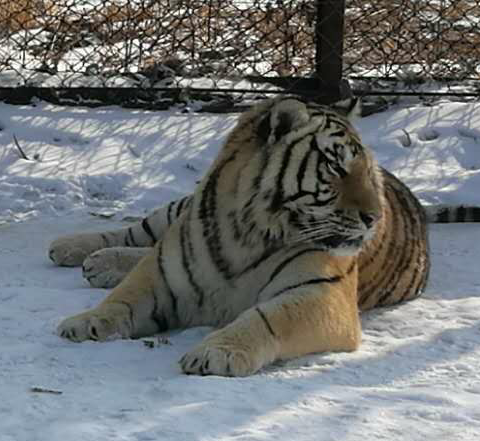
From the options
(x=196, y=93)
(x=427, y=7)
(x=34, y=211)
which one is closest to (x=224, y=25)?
(x=196, y=93)

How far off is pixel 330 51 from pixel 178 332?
2784mm

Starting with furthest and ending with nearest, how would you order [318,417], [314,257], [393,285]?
[393,285] → [314,257] → [318,417]

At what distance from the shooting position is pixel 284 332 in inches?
126

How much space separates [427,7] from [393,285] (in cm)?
290

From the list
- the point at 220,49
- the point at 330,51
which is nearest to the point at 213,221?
the point at 330,51

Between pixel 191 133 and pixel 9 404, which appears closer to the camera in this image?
pixel 9 404

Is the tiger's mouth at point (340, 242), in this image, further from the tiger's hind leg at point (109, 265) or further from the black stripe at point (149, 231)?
the black stripe at point (149, 231)

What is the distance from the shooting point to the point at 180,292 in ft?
11.9

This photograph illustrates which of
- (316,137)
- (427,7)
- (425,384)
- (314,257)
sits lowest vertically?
(425,384)

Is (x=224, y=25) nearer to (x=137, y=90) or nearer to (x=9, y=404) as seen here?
(x=137, y=90)

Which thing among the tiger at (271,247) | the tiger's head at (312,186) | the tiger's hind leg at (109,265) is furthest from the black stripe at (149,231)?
the tiger's head at (312,186)

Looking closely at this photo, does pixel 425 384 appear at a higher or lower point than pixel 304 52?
lower

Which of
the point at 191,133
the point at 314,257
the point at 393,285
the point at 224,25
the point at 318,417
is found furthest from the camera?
the point at 224,25

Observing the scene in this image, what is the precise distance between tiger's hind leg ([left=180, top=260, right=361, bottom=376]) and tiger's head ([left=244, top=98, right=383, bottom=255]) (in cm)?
16
